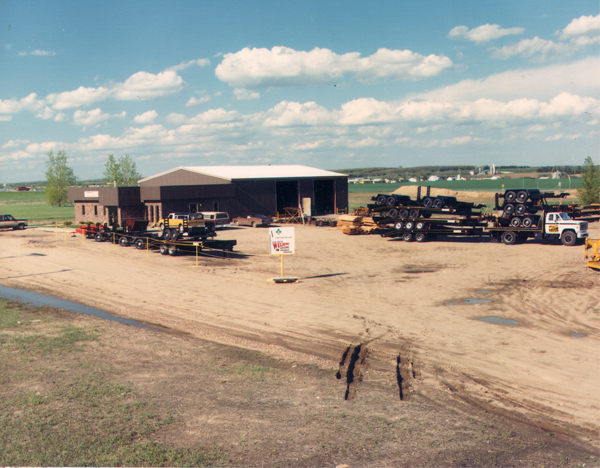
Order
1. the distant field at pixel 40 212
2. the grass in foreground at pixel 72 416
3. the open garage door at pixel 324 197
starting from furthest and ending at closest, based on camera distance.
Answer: the distant field at pixel 40 212 → the open garage door at pixel 324 197 → the grass in foreground at pixel 72 416

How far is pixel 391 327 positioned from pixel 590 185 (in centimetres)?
5867

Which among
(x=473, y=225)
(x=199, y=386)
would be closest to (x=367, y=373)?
(x=199, y=386)

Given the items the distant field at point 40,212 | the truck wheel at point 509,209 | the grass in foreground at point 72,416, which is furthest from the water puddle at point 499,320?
the distant field at point 40,212

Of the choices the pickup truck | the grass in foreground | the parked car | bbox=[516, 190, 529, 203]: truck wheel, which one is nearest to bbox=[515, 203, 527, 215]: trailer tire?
bbox=[516, 190, 529, 203]: truck wheel

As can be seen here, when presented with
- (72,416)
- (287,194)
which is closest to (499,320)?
(72,416)

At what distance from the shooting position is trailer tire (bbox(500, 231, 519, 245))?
3538cm

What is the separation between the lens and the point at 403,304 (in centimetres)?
1958

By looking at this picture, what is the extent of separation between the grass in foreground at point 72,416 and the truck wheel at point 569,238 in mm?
31137

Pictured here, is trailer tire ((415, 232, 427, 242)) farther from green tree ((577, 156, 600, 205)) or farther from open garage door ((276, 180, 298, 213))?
green tree ((577, 156, 600, 205))

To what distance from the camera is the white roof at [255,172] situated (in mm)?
60562

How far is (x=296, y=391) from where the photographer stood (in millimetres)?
10656

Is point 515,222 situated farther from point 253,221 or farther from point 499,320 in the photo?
point 253,221

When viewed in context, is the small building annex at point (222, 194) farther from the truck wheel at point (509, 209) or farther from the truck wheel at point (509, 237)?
the truck wheel at point (509, 237)

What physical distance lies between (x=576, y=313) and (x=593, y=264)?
30.6 ft
